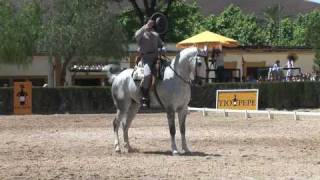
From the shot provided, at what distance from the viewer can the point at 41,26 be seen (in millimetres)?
41594

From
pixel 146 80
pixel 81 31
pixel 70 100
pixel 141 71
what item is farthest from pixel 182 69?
pixel 81 31

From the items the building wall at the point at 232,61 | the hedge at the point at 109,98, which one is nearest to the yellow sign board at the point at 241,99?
the hedge at the point at 109,98

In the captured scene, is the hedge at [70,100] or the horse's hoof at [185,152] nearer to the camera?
the horse's hoof at [185,152]

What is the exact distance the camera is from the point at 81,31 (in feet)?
130

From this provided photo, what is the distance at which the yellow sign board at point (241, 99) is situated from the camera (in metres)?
27.6

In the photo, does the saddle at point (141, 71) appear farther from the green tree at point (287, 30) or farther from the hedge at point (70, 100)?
the green tree at point (287, 30)

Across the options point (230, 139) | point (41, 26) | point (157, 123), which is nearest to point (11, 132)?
point (157, 123)

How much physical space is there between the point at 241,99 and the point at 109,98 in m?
7.90

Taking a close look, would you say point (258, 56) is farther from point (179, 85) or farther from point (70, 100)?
point (179, 85)

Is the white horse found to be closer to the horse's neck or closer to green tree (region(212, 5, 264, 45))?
the horse's neck

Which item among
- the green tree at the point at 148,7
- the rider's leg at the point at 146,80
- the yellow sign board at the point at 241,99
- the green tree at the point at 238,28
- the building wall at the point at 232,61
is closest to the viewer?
the rider's leg at the point at 146,80

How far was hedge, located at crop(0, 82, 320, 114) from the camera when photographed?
32.2 metres

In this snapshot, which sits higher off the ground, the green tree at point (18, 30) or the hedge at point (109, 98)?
the green tree at point (18, 30)

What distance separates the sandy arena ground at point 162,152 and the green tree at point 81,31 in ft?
57.4
